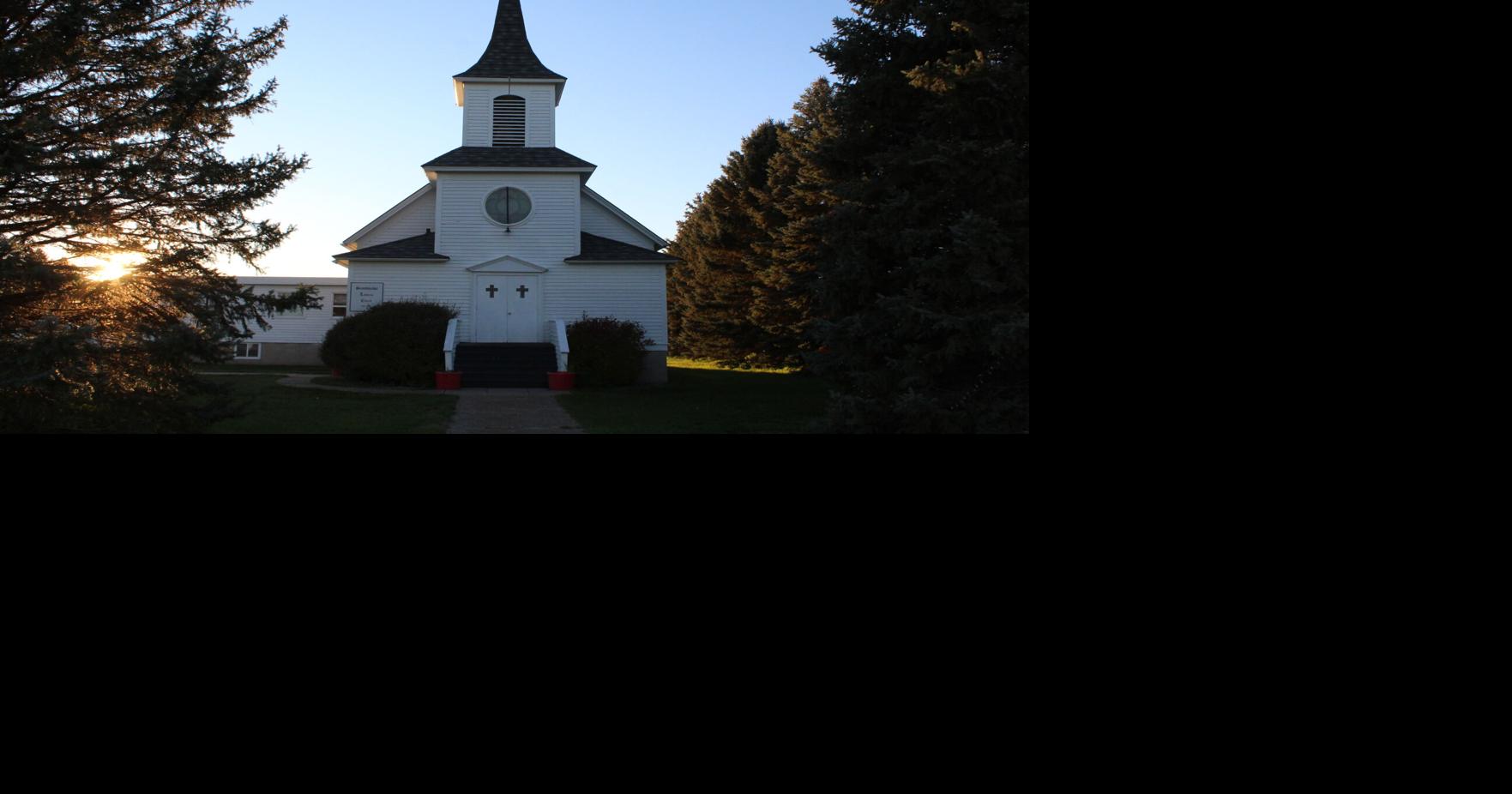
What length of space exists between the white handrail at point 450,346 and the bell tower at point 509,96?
13.1 feet

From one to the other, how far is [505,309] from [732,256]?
713cm

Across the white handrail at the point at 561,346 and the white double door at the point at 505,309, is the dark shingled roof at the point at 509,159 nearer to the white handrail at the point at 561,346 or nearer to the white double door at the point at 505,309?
the white double door at the point at 505,309

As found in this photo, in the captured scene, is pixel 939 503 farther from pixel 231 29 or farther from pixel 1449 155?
pixel 231 29

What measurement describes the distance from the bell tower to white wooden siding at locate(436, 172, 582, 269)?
0.86 meters

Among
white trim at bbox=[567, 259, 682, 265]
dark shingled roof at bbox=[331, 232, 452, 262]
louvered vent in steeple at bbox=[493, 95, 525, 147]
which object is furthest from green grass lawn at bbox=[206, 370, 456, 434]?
louvered vent in steeple at bbox=[493, 95, 525, 147]

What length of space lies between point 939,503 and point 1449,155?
2501mm

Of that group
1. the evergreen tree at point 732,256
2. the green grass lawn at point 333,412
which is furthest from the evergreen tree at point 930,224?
the evergreen tree at point 732,256

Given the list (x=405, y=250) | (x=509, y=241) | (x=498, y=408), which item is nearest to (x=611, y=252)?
(x=509, y=241)

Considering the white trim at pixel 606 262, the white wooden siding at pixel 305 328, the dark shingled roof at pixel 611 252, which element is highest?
the dark shingled roof at pixel 611 252

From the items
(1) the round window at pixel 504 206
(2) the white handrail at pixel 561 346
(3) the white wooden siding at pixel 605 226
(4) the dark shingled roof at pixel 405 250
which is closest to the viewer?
(2) the white handrail at pixel 561 346

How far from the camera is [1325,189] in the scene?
11.5 feet

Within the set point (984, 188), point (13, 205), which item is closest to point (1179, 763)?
point (984, 188)

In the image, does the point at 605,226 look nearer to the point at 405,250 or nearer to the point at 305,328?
the point at 405,250

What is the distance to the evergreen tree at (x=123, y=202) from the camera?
331 inches
